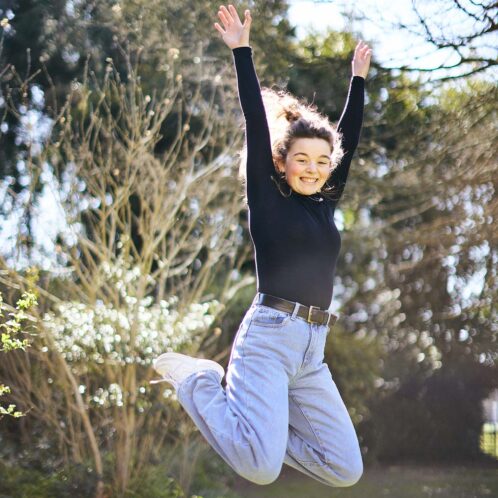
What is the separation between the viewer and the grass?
8859 millimetres

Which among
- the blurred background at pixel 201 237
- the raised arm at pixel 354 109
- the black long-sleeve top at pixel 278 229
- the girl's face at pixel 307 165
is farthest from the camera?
the blurred background at pixel 201 237

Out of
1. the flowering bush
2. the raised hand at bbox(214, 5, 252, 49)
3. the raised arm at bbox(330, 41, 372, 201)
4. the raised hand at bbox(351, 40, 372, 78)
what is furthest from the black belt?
the flowering bush

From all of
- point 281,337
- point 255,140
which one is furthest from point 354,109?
point 281,337

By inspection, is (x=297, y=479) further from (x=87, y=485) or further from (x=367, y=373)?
(x=87, y=485)

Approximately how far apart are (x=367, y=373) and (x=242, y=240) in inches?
77.6

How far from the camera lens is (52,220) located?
7129mm

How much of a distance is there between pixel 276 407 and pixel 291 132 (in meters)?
1.07

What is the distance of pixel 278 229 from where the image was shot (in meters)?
3.32

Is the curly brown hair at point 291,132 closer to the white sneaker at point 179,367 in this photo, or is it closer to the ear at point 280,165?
the ear at point 280,165

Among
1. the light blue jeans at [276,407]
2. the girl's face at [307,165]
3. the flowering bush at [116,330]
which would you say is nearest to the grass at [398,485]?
the flowering bush at [116,330]

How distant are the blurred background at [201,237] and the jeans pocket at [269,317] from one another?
142cm

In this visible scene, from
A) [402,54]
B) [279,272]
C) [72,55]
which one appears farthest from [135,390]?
[72,55]

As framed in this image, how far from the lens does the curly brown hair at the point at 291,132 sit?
138 inches

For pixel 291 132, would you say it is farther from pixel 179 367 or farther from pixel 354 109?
pixel 179 367
